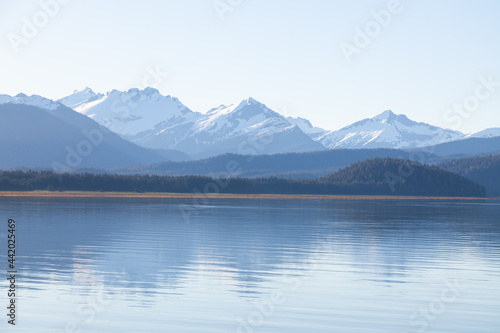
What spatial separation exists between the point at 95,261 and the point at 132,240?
18.9m

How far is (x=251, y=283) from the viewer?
158 ft

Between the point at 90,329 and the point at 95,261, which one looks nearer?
the point at 90,329

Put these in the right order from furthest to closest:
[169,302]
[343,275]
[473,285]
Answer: [343,275]
[473,285]
[169,302]

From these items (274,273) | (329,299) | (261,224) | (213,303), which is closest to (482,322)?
(329,299)

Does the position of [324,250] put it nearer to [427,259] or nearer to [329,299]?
[427,259]

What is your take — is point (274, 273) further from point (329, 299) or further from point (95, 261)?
point (95, 261)

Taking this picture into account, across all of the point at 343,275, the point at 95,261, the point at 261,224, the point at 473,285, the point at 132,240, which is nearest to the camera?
the point at 473,285

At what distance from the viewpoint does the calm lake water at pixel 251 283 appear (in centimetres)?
3725

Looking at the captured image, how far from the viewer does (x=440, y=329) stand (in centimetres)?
3669

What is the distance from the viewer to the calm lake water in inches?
1467

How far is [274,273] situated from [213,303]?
478 inches

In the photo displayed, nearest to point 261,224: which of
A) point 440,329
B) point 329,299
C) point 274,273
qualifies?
point 274,273

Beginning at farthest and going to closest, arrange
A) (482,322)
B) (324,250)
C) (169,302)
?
(324,250), (169,302), (482,322)

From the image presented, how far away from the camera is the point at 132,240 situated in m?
76.6
